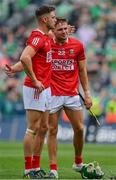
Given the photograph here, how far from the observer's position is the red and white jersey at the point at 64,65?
520 inches

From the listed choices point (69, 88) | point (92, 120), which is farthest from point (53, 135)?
point (92, 120)

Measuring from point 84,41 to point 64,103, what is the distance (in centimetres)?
1785

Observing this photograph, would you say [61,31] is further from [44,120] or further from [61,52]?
[44,120]

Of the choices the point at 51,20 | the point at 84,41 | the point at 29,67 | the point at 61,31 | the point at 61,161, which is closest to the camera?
the point at 29,67

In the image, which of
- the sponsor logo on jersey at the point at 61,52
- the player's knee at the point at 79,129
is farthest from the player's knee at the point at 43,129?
the sponsor logo on jersey at the point at 61,52

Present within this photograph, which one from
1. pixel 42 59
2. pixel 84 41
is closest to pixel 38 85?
pixel 42 59

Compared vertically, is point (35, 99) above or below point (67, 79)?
below

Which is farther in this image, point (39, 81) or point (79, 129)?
point (79, 129)

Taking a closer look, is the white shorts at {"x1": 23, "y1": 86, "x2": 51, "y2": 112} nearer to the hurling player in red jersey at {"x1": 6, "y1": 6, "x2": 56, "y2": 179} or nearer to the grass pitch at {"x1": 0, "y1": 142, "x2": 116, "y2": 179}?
the hurling player in red jersey at {"x1": 6, "y1": 6, "x2": 56, "y2": 179}

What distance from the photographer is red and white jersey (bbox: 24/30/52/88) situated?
484 inches

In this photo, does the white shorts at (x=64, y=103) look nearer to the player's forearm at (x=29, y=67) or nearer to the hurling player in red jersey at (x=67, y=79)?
the hurling player in red jersey at (x=67, y=79)

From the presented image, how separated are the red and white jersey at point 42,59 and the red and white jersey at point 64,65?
69 cm

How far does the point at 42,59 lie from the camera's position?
12.4m

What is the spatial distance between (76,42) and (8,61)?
691 inches
